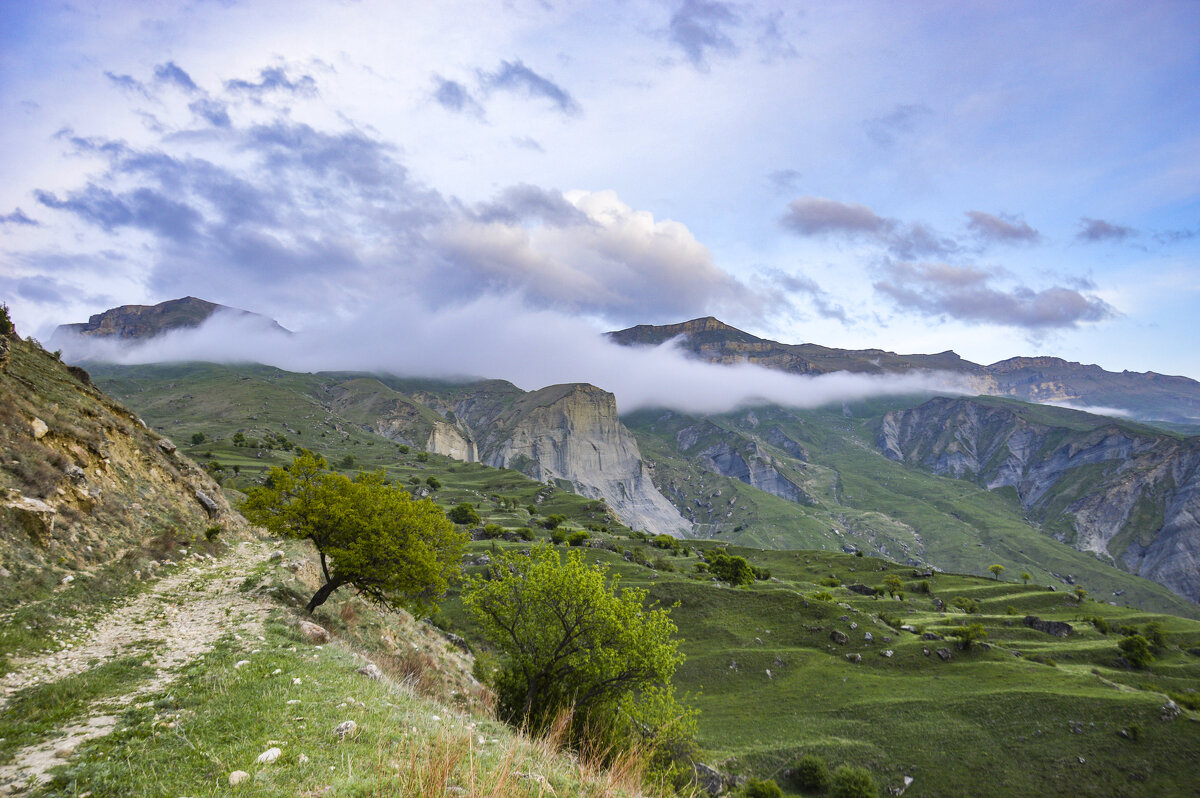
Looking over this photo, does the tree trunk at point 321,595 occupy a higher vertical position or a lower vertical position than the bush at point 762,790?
higher

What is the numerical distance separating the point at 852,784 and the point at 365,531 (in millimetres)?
44146

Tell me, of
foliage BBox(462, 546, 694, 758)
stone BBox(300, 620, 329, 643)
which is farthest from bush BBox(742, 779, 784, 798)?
stone BBox(300, 620, 329, 643)

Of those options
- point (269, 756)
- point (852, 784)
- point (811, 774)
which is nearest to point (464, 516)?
point (811, 774)

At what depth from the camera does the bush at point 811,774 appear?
4269 centimetres

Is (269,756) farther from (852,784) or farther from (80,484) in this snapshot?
(852,784)

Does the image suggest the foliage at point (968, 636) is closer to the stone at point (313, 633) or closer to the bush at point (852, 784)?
the bush at point (852, 784)

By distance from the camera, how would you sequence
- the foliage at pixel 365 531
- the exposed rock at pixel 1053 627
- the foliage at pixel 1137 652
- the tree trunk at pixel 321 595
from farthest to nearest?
the exposed rock at pixel 1053 627 < the foliage at pixel 1137 652 < the foliage at pixel 365 531 < the tree trunk at pixel 321 595

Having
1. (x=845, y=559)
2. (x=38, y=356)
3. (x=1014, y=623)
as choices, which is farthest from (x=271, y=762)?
(x=845, y=559)

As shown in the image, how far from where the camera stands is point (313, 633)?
19.1 m

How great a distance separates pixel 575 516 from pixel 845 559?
81.8 m

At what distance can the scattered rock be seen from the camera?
783cm

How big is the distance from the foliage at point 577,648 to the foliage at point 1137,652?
83186 mm

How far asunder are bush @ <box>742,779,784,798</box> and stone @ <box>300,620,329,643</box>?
35517 mm

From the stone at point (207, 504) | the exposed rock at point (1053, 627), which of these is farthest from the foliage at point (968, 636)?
the stone at point (207, 504)
